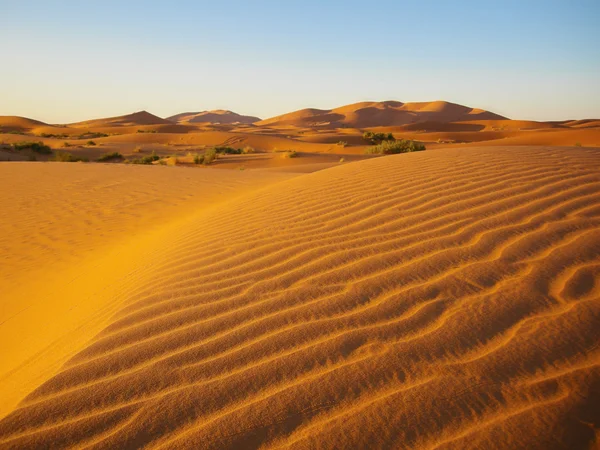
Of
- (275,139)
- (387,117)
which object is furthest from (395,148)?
(387,117)

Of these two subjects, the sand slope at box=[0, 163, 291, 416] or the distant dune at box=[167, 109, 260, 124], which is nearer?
the sand slope at box=[0, 163, 291, 416]

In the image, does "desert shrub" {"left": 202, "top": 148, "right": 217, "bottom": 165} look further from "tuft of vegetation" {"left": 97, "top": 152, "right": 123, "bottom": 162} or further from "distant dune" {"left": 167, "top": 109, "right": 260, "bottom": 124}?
"distant dune" {"left": 167, "top": 109, "right": 260, "bottom": 124}

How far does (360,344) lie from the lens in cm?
205

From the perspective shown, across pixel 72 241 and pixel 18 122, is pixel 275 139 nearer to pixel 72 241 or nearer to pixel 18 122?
pixel 72 241

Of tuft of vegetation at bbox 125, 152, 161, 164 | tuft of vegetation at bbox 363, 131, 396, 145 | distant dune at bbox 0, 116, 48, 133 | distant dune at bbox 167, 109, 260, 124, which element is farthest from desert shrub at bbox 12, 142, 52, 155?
distant dune at bbox 167, 109, 260, 124

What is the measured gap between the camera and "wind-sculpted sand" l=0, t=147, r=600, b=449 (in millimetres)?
1626

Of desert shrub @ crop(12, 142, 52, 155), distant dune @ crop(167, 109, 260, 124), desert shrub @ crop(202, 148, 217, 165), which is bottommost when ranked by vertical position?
distant dune @ crop(167, 109, 260, 124)

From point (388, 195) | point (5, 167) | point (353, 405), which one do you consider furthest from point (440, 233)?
point (5, 167)

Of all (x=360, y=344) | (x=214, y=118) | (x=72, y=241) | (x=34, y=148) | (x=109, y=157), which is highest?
(x=360, y=344)

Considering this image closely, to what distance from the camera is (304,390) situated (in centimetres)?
179

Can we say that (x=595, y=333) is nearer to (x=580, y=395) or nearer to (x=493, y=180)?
(x=580, y=395)

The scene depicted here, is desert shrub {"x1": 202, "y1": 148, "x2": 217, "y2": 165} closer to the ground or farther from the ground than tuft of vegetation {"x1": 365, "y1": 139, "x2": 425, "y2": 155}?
closer to the ground

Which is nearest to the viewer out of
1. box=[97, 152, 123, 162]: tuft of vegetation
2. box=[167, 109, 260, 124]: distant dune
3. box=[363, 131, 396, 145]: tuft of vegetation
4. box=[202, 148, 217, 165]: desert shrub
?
box=[202, 148, 217, 165]: desert shrub

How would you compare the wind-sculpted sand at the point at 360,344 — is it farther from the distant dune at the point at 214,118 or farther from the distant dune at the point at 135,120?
the distant dune at the point at 214,118
